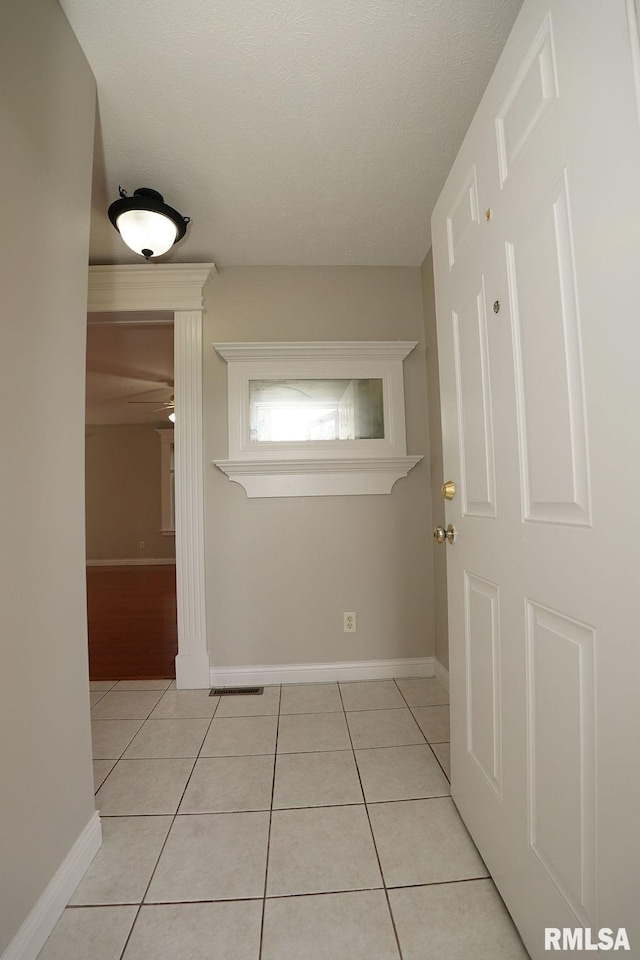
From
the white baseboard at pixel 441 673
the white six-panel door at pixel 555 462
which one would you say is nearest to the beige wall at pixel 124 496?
the white baseboard at pixel 441 673

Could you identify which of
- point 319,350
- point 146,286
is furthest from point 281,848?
point 146,286

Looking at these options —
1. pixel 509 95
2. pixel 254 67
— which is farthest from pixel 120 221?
pixel 509 95

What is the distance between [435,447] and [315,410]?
73 centimetres

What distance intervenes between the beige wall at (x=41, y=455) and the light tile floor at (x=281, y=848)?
213 mm

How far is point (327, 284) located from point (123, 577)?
5.64m

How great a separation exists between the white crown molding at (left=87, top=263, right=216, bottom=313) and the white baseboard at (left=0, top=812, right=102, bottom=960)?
2.38 meters

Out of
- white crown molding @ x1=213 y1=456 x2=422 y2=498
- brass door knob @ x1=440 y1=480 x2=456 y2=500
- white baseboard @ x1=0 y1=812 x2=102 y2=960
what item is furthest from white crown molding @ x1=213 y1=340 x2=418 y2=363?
white baseboard @ x1=0 y1=812 x2=102 y2=960

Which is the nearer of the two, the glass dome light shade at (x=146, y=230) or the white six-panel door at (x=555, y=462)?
the white six-panel door at (x=555, y=462)

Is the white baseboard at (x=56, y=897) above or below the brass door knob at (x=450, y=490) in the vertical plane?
below

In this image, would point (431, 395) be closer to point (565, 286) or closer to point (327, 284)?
point (327, 284)

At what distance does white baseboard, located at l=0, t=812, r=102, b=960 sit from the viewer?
99 centimetres

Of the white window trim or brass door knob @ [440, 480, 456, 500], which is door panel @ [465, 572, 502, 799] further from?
the white window trim

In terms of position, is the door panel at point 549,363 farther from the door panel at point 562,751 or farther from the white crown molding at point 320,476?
the white crown molding at point 320,476

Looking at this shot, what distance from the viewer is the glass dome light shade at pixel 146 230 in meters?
1.93
